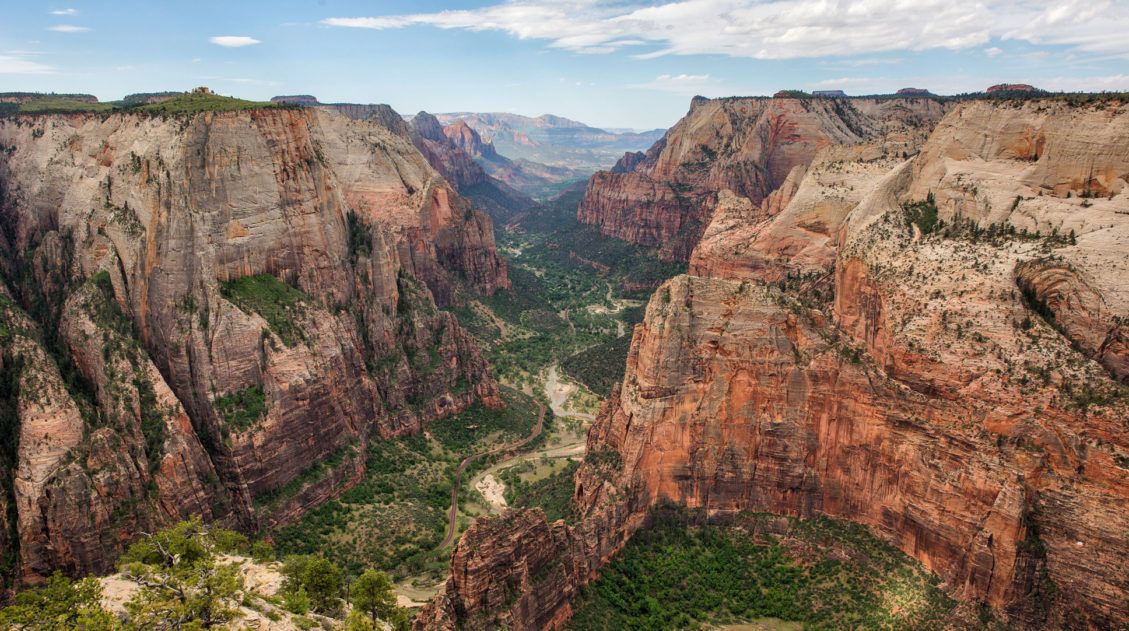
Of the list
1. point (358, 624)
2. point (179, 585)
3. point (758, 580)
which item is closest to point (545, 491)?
point (758, 580)

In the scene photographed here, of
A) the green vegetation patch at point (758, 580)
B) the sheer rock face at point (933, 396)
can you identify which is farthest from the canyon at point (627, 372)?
the green vegetation patch at point (758, 580)

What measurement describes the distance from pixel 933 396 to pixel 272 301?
188 feet

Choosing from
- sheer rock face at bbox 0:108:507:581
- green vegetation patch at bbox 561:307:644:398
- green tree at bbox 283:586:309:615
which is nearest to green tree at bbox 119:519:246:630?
green tree at bbox 283:586:309:615

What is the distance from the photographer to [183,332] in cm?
6350

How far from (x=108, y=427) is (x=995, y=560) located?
198ft

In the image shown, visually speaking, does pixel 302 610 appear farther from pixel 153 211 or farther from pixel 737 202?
pixel 737 202

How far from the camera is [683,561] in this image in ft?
181

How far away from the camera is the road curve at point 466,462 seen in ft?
234

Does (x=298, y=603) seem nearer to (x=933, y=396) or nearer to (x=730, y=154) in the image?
(x=933, y=396)

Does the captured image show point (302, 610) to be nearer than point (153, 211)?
Yes

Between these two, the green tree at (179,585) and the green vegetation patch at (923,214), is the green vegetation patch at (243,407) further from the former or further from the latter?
the green vegetation patch at (923,214)

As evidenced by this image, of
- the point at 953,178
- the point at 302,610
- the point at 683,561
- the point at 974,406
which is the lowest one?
the point at 683,561

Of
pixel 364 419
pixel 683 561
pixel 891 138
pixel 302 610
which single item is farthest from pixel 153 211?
pixel 891 138

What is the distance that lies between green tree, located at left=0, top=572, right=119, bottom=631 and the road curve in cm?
3287
